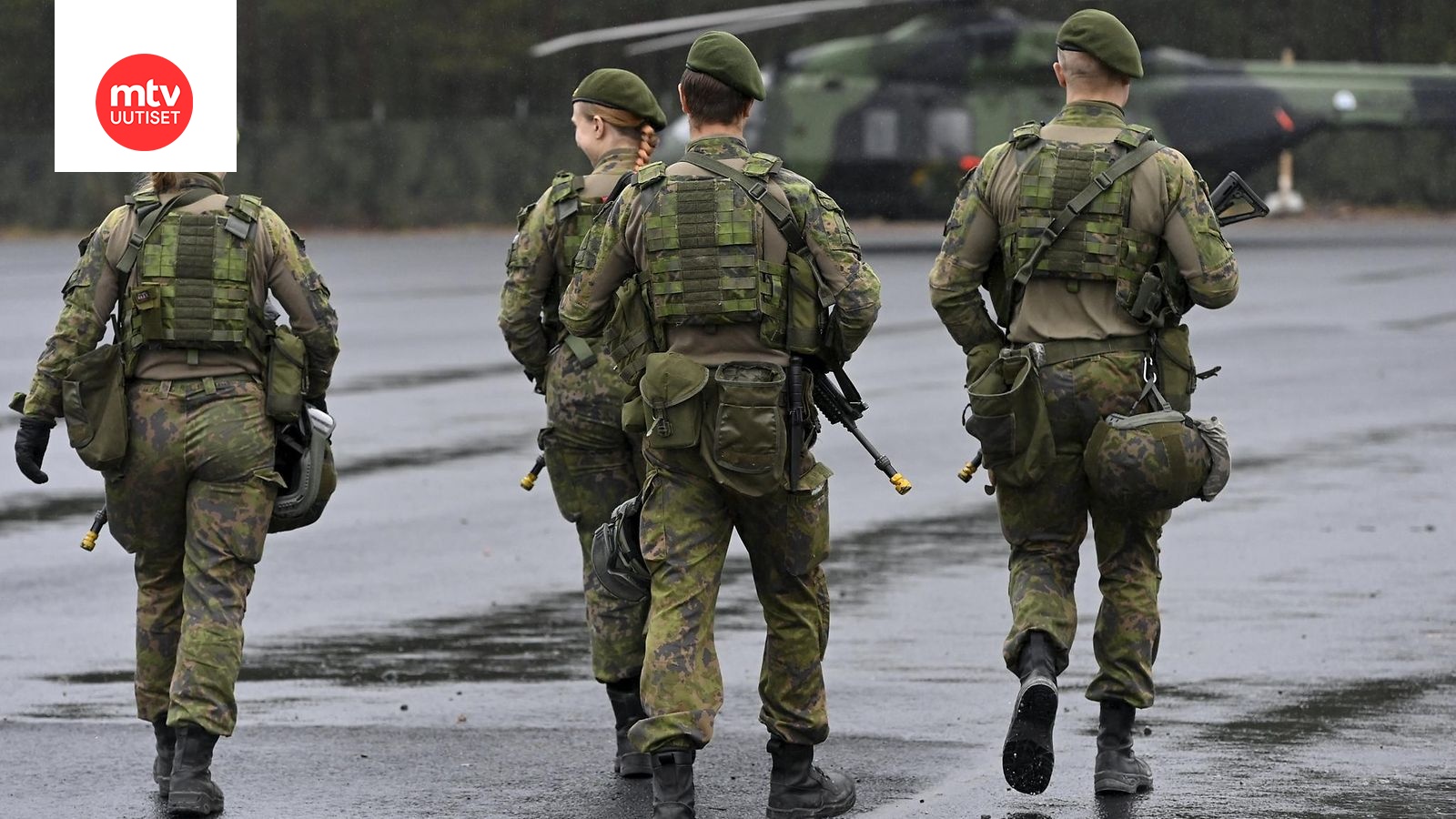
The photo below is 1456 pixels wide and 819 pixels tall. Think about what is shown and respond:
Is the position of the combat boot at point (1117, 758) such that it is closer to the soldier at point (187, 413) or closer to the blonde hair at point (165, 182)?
the soldier at point (187, 413)

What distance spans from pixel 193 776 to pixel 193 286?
1.26 metres

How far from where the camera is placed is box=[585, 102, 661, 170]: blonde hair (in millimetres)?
6410

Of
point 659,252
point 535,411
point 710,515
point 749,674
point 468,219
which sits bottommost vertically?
point 468,219

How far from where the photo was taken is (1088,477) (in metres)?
5.71

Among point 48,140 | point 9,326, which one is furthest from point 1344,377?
point 48,140

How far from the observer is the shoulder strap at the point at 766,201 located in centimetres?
539

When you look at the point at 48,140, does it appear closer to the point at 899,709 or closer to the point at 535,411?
the point at 535,411

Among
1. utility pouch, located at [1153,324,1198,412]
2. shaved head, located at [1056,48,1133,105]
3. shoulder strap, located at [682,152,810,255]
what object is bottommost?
utility pouch, located at [1153,324,1198,412]

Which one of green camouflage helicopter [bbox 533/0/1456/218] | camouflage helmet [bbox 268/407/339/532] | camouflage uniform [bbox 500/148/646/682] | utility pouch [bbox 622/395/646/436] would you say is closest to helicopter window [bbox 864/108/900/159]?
green camouflage helicopter [bbox 533/0/1456/218]

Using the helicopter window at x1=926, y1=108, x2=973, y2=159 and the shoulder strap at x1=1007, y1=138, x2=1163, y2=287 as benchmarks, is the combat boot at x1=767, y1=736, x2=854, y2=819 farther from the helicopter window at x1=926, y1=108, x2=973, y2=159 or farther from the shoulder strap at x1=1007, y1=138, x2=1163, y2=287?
the helicopter window at x1=926, y1=108, x2=973, y2=159

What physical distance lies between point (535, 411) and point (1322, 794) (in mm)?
9762

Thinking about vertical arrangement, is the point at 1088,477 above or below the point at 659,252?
below

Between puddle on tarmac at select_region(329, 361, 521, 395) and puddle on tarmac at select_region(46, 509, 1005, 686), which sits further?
puddle on tarmac at select_region(329, 361, 521, 395)

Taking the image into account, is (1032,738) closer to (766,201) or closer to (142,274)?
(766,201)
